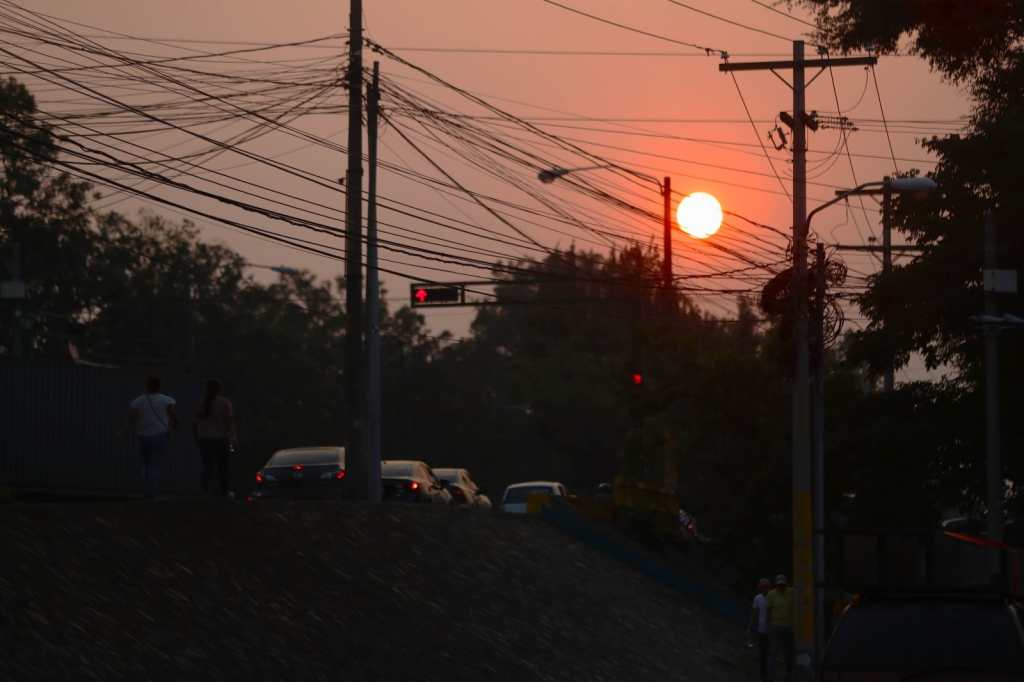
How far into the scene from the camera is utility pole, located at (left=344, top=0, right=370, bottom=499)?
2944 centimetres

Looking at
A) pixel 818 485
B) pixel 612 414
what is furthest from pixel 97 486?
pixel 612 414

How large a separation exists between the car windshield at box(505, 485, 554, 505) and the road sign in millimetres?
10657

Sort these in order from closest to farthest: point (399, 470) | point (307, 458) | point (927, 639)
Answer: point (927, 639) → point (307, 458) → point (399, 470)

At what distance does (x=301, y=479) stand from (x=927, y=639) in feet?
66.9

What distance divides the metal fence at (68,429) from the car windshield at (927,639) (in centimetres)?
1818

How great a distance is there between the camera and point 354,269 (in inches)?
1209

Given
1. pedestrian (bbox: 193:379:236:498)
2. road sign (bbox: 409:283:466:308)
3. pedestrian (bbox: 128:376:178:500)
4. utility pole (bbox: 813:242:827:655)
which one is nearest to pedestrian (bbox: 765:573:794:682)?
utility pole (bbox: 813:242:827:655)

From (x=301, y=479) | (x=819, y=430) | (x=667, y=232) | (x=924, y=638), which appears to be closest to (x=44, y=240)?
(x=667, y=232)

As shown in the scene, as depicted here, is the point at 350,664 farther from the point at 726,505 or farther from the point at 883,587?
the point at 726,505

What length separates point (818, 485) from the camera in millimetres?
29688

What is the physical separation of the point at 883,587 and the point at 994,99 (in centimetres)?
2304

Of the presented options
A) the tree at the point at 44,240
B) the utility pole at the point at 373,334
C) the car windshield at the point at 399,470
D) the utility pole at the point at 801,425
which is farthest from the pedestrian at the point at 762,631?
the tree at the point at 44,240

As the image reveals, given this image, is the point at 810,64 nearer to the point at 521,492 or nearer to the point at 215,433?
the point at 215,433

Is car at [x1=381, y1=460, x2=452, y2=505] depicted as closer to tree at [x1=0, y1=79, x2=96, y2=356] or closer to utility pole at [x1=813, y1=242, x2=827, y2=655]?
utility pole at [x1=813, y1=242, x2=827, y2=655]
